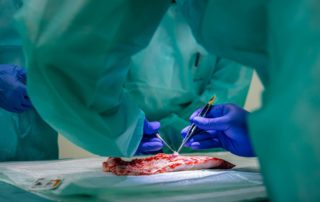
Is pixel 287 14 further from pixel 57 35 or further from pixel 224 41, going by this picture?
pixel 57 35

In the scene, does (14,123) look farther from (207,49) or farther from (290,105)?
(290,105)

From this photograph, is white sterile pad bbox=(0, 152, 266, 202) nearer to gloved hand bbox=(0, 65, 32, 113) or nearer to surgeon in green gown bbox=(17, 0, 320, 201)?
surgeon in green gown bbox=(17, 0, 320, 201)

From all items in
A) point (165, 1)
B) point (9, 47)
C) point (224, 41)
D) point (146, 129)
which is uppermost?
point (9, 47)

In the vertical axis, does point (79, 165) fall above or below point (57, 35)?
below

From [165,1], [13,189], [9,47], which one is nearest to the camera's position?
[165,1]

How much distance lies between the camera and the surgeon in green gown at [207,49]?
34cm

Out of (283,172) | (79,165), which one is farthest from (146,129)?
(283,172)

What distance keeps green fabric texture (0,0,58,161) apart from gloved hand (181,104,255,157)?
3.13ft

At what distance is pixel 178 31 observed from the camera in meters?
1.99

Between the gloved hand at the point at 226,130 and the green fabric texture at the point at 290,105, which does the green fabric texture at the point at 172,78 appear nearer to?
the gloved hand at the point at 226,130

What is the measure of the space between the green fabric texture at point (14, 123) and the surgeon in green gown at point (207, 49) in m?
0.93

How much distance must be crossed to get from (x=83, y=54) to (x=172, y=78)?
1.38 meters

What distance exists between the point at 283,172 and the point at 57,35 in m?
0.51

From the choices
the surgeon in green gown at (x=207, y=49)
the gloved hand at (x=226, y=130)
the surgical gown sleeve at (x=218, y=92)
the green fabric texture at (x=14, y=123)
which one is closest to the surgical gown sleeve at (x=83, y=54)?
the surgeon in green gown at (x=207, y=49)
